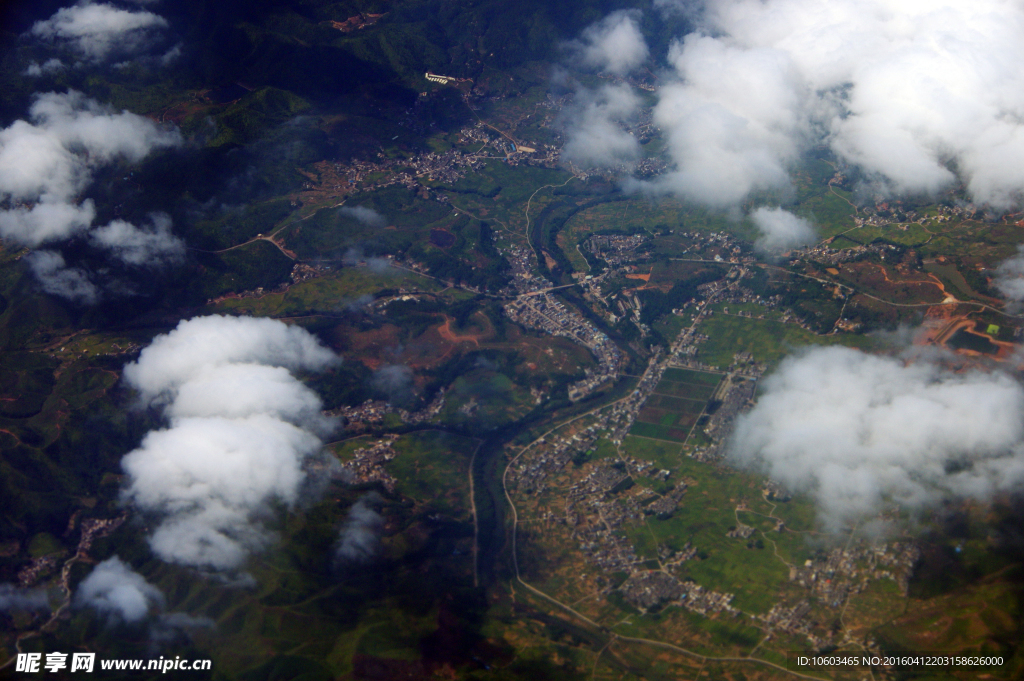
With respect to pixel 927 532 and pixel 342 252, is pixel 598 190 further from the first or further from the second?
pixel 927 532

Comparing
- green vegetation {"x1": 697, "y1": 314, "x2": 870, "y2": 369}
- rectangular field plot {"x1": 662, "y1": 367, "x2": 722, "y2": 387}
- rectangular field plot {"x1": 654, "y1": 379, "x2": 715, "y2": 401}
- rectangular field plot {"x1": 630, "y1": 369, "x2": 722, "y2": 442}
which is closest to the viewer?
rectangular field plot {"x1": 630, "y1": 369, "x2": 722, "y2": 442}

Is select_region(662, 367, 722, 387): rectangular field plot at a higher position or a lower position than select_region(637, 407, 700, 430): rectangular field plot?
higher

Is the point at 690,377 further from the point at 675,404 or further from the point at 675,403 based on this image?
the point at 675,404

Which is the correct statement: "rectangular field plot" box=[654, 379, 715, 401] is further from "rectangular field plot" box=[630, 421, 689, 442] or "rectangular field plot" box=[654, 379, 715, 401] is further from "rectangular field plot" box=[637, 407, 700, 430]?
"rectangular field plot" box=[630, 421, 689, 442]

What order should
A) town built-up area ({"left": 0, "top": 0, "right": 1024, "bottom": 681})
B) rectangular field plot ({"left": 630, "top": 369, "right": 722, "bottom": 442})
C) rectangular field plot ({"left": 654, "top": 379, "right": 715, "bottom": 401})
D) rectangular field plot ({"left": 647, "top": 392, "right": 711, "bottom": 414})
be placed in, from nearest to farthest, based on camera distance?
town built-up area ({"left": 0, "top": 0, "right": 1024, "bottom": 681}) < rectangular field plot ({"left": 630, "top": 369, "right": 722, "bottom": 442}) < rectangular field plot ({"left": 647, "top": 392, "right": 711, "bottom": 414}) < rectangular field plot ({"left": 654, "top": 379, "right": 715, "bottom": 401})

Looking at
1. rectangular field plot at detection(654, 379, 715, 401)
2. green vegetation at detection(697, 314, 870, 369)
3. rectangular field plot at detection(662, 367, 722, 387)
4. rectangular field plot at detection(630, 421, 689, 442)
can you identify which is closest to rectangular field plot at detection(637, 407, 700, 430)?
rectangular field plot at detection(630, 421, 689, 442)

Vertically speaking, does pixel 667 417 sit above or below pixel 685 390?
below

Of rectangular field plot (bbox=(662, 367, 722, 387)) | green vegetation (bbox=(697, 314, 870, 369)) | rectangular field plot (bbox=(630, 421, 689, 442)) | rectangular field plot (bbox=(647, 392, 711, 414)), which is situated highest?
green vegetation (bbox=(697, 314, 870, 369))

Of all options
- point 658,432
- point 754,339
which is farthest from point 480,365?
point 754,339

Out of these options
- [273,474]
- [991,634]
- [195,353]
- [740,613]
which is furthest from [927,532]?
[195,353]
